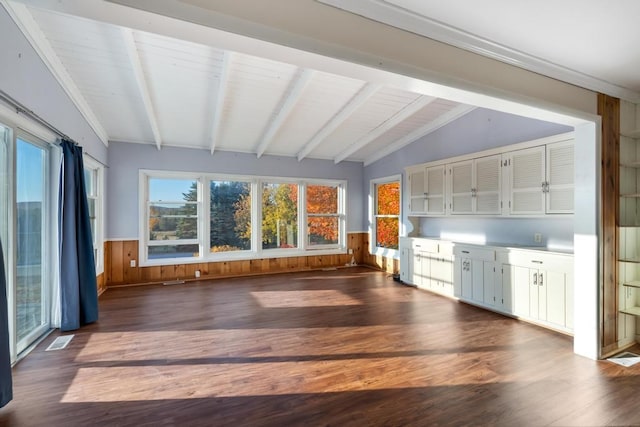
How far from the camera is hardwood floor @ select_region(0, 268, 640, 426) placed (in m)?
2.08

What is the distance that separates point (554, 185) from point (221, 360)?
13.4 ft

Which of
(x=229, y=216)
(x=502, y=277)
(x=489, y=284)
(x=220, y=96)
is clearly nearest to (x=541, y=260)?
(x=502, y=277)

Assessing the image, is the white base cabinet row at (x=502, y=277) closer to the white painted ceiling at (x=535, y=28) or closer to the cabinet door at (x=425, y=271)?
the cabinet door at (x=425, y=271)

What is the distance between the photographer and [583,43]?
2.29 metres

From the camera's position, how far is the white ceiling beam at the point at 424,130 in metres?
5.13

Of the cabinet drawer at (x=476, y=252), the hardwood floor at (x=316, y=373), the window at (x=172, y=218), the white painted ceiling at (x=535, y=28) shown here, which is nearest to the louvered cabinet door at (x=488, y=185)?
the cabinet drawer at (x=476, y=252)

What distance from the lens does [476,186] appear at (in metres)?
4.66

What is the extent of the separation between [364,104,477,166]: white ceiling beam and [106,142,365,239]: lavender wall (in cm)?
117

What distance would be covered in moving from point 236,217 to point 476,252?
4.57 m

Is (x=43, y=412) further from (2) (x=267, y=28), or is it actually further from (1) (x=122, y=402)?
(2) (x=267, y=28)

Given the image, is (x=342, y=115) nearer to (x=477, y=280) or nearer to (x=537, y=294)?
(x=477, y=280)

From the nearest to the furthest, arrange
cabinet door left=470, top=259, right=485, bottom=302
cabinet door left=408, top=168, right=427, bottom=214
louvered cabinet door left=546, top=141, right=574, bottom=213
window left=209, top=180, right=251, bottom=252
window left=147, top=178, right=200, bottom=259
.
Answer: louvered cabinet door left=546, top=141, right=574, bottom=213 → cabinet door left=470, top=259, right=485, bottom=302 → cabinet door left=408, top=168, right=427, bottom=214 → window left=147, top=178, right=200, bottom=259 → window left=209, top=180, right=251, bottom=252

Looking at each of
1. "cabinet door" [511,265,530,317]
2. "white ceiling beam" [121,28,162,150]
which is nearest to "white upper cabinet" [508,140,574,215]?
"cabinet door" [511,265,530,317]

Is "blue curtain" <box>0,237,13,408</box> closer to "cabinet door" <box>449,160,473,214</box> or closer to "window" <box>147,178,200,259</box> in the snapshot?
"window" <box>147,178,200,259</box>
